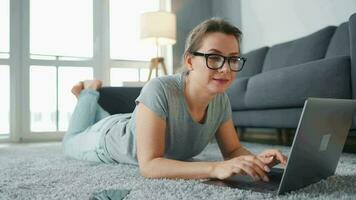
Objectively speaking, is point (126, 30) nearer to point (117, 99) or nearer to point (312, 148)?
point (117, 99)

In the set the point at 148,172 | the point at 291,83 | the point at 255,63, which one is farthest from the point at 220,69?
the point at 255,63

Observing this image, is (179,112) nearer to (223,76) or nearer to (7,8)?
(223,76)

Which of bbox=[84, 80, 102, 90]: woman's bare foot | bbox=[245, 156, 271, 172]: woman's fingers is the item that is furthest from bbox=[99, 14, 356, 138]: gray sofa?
bbox=[245, 156, 271, 172]: woman's fingers

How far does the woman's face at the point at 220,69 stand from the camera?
0.91 metres

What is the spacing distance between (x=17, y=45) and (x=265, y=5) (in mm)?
2501

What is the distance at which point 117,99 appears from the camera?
2123mm

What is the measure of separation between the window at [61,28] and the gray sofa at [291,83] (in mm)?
1881

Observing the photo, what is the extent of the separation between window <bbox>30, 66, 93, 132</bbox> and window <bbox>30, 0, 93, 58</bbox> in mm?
190

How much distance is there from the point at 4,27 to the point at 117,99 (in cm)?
212

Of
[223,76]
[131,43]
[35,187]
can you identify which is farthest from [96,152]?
[131,43]

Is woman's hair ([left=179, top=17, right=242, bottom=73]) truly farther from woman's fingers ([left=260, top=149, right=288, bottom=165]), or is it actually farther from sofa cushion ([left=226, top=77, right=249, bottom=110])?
sofa cushion ([left=226, top=77, right=249, bottom=110])

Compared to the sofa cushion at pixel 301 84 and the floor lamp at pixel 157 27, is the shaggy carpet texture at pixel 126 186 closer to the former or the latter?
the sofa cushion at pixel 301 84

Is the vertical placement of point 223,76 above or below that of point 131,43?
below

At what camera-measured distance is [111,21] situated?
3918mm
